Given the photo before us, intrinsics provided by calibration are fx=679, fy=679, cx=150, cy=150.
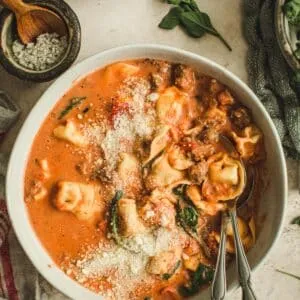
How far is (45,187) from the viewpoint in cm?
321

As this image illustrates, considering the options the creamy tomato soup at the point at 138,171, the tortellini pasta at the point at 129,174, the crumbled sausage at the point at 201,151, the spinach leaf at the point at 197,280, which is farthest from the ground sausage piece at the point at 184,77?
the spinach leaf at the point at 197,280

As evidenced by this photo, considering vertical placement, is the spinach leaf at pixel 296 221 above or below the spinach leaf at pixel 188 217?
below

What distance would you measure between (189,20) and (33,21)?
2.48 feet

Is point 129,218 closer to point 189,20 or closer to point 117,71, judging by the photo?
point 117,71

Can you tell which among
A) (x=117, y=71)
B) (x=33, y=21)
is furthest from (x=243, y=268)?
(x=33, y=21)

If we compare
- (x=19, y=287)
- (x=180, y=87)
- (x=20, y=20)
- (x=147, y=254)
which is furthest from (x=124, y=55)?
(x=19, y=287)

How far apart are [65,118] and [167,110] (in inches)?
18.9

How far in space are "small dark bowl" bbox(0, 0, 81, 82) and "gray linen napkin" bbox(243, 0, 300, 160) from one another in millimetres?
873

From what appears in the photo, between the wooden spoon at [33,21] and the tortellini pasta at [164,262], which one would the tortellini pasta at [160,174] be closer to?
the tortellini pasta at [164,262]

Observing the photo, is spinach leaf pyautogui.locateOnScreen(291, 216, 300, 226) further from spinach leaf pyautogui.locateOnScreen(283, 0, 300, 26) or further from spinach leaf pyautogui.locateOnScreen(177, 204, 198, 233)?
spinach leaf pyautogui.locateOnScreen(283, 0, 300, 26)

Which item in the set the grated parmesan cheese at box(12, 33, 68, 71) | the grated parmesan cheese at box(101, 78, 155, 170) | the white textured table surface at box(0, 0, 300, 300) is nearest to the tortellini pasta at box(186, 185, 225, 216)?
the grated parmesan cheese at box(101, 78, 155, 170)

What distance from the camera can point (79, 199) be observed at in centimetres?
316

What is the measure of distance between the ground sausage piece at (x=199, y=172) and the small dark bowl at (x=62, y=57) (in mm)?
759

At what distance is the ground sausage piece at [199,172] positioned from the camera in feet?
10.4
